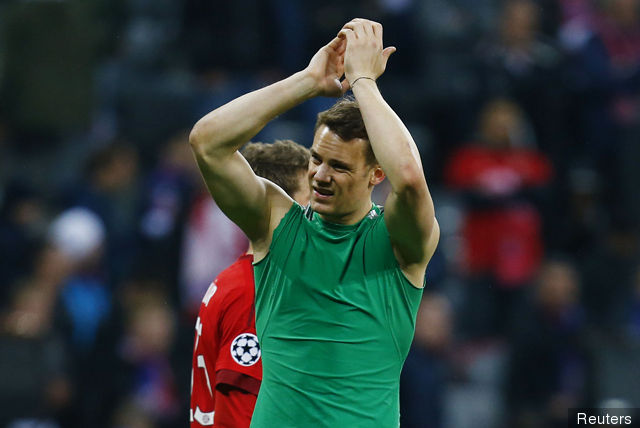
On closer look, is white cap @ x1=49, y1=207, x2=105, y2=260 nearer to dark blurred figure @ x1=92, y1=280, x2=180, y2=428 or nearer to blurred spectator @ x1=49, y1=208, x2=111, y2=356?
blurred spectator @ x1=49, y1=208, x2=111, y2=356

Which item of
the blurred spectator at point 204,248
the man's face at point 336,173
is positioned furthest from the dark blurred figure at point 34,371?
the man's face at point 336,173

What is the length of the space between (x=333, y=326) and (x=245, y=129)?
0.70 metres

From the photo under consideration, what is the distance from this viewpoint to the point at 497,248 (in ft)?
28.9

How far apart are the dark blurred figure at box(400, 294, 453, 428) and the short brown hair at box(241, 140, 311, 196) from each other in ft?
10.7

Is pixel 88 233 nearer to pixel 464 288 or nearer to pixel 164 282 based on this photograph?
pixel 164 282

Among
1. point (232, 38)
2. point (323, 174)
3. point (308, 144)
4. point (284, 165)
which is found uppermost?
point (232, 38)

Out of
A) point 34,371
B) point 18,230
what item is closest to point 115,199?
point 18,230

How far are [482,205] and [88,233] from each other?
3102 mm

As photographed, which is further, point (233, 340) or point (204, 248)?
point (204, 248)

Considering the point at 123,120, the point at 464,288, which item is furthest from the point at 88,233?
the point at 464,288

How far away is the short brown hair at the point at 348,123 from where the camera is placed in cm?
366

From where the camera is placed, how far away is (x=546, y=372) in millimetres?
8172

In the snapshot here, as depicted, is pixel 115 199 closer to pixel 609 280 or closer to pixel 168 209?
pixel 168 209

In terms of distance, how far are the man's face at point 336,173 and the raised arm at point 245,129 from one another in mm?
171
